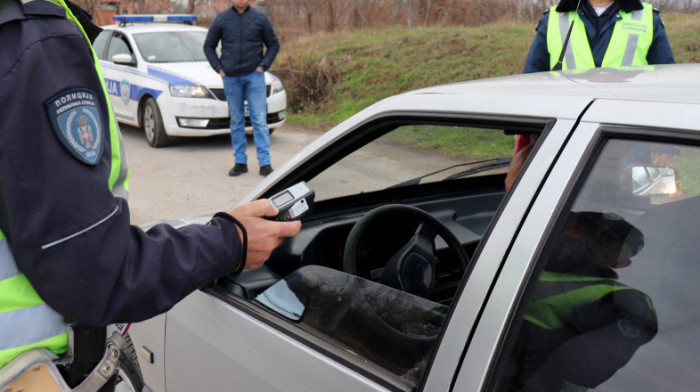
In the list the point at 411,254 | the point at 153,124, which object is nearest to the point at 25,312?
the point at 411,254

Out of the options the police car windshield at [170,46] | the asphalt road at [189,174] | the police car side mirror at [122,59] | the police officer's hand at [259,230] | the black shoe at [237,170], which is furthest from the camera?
the police car windshield at [170,46]

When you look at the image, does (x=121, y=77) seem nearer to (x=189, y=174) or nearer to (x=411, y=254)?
(x=189, y=174)

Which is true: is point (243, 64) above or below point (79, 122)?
below

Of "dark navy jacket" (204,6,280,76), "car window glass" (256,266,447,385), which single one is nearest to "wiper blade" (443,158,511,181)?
"car window glass" (256,266,447,385)

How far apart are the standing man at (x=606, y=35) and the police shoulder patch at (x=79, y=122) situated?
2.61 meters

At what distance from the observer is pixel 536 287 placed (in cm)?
120

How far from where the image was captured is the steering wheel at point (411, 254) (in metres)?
1.95

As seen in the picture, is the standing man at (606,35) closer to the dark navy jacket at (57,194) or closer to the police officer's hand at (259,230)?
the police officer's hand at (259,230)

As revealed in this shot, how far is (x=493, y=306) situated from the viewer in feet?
3.90

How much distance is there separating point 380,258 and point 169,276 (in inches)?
42.3

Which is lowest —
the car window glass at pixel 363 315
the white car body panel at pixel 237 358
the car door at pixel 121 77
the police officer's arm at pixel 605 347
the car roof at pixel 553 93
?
the car door at pixel 121 77

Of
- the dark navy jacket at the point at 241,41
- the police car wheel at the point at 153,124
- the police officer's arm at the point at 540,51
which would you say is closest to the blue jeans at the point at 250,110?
the dark navy jacket at the point at 241,41

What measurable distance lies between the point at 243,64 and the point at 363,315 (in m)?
5.55

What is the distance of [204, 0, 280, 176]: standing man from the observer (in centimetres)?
682
